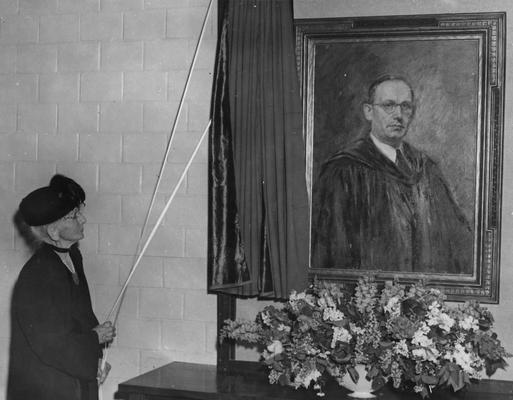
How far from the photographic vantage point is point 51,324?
3797 millimetres

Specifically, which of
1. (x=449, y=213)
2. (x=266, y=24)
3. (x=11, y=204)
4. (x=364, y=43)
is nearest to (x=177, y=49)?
(x=266, y=24)

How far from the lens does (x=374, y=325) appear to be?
3.69 m

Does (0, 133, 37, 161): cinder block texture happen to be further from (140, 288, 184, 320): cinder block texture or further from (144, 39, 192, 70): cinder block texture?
(140, 288, 184, 320): cinder block texture

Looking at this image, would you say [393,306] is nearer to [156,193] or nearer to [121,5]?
[156,193]

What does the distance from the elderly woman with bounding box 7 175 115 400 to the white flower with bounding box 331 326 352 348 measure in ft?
3.63

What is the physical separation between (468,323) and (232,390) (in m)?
1.13

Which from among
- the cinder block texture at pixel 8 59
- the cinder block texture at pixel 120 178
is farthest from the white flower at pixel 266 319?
the cinder block texture at pixel 8 59

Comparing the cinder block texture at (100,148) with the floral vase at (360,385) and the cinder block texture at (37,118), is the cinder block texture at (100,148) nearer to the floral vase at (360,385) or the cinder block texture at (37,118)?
the cinder block texture at (37,118)

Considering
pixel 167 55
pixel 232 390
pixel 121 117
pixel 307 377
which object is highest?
pixel 167 55

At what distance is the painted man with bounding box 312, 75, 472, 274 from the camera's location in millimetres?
4102

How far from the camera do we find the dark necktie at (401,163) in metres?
4.15

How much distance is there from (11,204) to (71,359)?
1.30m

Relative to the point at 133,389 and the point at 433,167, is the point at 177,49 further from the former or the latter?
the point at 133,389

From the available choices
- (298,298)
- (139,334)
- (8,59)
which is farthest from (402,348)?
(8,59)
